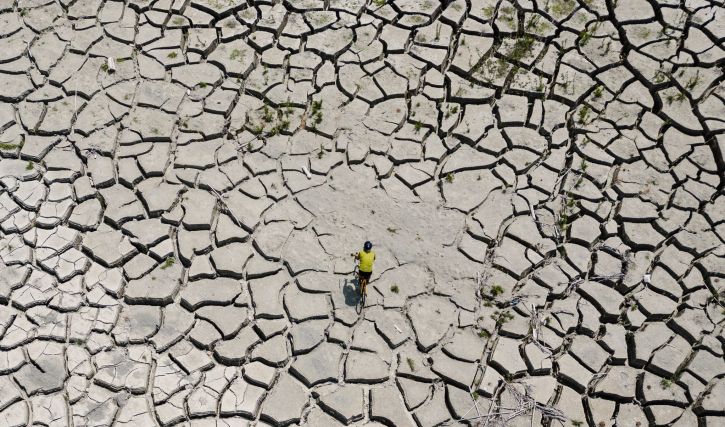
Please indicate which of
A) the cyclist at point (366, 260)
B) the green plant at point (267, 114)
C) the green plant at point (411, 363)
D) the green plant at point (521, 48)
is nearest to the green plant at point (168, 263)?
the cyclist at point (366, 260)

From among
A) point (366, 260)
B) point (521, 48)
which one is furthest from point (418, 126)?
point (366, 260)

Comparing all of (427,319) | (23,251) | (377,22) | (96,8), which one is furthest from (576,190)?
(96,8)

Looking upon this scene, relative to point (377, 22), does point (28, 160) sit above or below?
below

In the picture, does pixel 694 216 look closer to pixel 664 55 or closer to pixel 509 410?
pixel 664 55

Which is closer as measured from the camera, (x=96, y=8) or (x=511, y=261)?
(x=511, y=261)

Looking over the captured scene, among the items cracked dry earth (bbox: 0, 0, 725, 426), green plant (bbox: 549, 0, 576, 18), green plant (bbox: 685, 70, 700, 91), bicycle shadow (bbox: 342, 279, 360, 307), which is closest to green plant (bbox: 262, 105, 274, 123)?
cracked dry earth (bbox: 0, 0, 725, 426)

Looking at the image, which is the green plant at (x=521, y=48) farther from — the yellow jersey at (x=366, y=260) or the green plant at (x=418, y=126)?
the yellow jersey at (x=366, y=260)

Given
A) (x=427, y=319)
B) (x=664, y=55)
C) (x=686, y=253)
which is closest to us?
(x=427, y=319)
